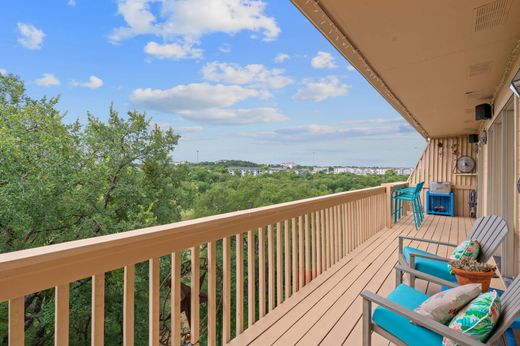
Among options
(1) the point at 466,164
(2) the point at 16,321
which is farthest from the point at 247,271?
(1) the point at 466,164

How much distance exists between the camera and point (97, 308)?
122cm

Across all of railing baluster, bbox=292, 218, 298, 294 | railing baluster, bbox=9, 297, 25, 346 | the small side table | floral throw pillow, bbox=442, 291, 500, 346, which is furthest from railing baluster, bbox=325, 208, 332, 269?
the small side table

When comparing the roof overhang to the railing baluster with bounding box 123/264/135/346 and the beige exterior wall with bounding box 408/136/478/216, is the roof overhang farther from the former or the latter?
the beige exterior wall with bounding box 408/136/478/216

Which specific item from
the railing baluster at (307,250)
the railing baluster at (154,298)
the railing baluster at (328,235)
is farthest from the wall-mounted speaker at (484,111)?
the railing baluster at (154,298)

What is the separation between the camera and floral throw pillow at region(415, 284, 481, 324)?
1517 millimetres

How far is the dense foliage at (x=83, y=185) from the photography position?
9008 millimetres

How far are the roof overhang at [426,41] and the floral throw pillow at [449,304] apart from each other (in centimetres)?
176

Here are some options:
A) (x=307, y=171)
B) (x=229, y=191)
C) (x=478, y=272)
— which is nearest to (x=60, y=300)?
(x=478, y=272)

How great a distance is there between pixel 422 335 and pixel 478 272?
960 millimetres

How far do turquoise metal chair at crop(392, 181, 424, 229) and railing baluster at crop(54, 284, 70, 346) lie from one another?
6.24 metres

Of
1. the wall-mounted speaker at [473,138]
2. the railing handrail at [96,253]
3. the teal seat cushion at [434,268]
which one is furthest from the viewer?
the wall-mounted speaker at [473,138]

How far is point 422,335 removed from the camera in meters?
1.54

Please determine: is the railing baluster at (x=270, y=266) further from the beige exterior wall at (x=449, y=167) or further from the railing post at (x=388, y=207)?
the beige exterior wall at (x=449, y=167)

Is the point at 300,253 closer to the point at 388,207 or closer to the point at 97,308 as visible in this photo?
the point at 97,308
